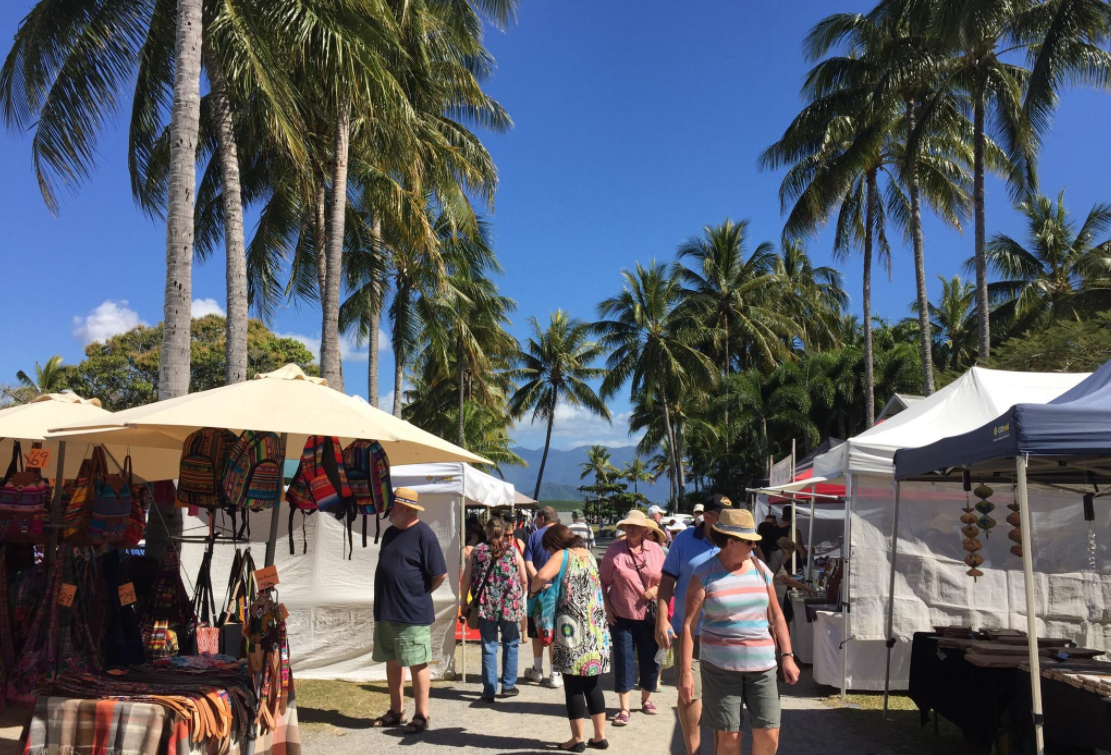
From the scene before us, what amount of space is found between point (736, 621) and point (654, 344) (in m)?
31.9

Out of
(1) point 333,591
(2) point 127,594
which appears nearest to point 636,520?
(2) point 127,594

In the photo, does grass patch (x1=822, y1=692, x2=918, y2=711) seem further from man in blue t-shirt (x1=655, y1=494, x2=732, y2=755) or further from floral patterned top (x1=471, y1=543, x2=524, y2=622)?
floral patterned top (x1=471, y1=543, x2=524, y2=622)

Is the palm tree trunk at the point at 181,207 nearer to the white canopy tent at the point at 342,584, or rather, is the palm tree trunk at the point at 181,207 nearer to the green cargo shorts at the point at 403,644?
the white canopy tent at the point at 342,584

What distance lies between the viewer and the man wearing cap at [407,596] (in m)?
6.16

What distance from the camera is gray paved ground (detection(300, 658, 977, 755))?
594 cm

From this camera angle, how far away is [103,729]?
3.99 meters

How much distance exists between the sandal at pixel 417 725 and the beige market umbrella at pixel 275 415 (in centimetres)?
202

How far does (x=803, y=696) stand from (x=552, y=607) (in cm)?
268

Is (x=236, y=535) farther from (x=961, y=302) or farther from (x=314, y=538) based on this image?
(x=961, y=302)

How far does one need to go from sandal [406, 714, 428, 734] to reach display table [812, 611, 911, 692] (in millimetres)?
3828

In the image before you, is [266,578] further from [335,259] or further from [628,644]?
[335,259]

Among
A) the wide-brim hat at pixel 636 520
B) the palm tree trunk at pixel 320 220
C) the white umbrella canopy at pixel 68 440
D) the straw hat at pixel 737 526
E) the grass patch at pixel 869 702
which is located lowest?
the grass patch at pixel 869 702

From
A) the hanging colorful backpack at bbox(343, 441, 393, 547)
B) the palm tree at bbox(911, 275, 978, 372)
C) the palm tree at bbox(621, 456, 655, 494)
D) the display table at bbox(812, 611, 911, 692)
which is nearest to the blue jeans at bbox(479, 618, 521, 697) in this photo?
the hanging colorful backpack at bbox(343, 441, 393, 547)

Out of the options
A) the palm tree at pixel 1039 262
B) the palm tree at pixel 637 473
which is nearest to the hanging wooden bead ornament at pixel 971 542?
the palm tree at pixel 1039 262
